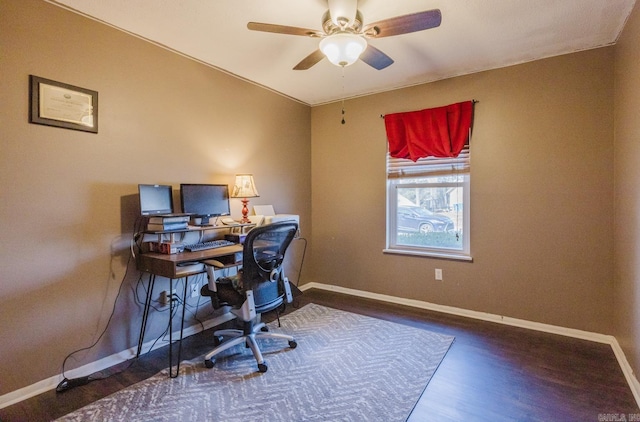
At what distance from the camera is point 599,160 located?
8.34ft

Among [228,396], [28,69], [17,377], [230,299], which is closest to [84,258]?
[17,377]

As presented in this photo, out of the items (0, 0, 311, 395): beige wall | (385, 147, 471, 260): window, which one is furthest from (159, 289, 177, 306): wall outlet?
(385, 147, 471, 260): window

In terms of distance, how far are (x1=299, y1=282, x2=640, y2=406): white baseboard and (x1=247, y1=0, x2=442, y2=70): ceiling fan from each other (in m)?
2.45

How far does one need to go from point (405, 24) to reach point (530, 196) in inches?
78.1

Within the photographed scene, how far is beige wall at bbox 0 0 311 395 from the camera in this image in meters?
1.84

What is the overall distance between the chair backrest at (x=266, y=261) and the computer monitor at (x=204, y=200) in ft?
2.48

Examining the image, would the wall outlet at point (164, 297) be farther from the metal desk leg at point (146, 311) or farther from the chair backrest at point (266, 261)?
the chair backrest at point (266, 261)

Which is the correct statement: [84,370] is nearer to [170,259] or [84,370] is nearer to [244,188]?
[170,259]

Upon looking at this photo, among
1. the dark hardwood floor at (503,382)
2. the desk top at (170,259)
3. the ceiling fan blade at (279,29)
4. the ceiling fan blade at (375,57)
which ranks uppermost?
the ceiling fan blade at (375,57)

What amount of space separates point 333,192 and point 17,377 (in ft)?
10.4

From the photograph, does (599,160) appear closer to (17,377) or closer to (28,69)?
(28,69)

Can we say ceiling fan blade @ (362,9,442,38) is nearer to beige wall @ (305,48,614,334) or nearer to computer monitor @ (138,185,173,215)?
beige wall @ (305,48,614,334)

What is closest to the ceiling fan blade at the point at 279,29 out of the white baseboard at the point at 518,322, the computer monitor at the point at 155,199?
the computer monitor at the point at 155,199

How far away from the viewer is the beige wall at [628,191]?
1.88 meters
